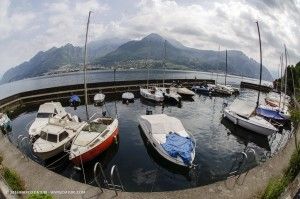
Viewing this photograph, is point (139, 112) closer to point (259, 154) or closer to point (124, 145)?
point (124, 145)

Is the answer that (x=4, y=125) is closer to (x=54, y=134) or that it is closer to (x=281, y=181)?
(x=54, y=134)

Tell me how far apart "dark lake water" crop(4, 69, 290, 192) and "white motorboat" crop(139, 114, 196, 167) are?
1.37 metres

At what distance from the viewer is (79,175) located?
74.8 ft

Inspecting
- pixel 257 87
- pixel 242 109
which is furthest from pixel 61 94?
pixel 257 87

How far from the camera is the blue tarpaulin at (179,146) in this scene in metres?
22.5

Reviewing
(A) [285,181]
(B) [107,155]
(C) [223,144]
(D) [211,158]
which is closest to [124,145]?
(B) [107,155]

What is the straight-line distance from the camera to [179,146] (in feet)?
78.6

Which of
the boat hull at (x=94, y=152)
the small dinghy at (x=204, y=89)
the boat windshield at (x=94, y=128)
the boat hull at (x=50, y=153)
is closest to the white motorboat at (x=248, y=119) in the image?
the boat hull at (x=94, y=152)

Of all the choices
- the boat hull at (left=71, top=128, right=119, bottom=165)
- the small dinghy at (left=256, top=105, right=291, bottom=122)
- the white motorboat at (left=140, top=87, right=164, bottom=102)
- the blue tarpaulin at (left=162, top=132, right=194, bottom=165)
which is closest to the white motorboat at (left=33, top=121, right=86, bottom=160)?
the boat hull at (left=71, top=128, right=119, bottom=165)

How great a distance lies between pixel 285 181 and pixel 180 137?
11.3 meters

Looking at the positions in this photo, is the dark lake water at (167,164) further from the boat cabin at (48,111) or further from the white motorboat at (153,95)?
the white motorboat at (153,95)

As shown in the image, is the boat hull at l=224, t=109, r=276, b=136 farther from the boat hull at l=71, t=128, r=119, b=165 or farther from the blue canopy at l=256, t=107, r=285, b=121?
the boat hull at l=71, t=128, r=119, b=165

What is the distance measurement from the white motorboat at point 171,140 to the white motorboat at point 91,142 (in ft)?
14.2

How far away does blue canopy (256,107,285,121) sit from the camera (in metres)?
41.0
